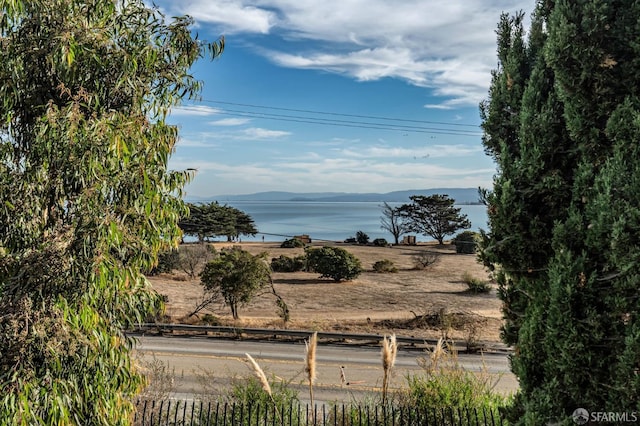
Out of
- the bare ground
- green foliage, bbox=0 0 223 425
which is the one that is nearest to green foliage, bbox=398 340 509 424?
green foliage, bbox=0 0 223 425

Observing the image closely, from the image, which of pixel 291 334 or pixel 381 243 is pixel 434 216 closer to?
pixel 381 243

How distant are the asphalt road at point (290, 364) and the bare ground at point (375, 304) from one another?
2.34 meters

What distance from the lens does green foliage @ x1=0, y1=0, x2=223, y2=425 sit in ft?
13.5

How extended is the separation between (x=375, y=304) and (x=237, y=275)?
1058 cm

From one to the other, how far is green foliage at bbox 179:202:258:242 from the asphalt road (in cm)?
3321

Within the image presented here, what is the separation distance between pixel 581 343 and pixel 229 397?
6.05 metres

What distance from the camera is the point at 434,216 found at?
206 feet

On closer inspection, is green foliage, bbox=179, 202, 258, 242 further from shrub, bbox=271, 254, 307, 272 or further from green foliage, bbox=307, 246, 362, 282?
green foliage, bbox=307, 246, 362, 282

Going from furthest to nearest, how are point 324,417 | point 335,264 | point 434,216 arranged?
1. point 434,216
2. point 335,264
3. point 324,417

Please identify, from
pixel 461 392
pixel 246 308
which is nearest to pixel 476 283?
pixel 246 308

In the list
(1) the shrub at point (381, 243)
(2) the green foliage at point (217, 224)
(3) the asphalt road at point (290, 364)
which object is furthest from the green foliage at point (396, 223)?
(3) the asphalt road at point (290, 364)

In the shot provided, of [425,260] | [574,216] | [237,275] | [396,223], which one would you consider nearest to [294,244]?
[396,223]

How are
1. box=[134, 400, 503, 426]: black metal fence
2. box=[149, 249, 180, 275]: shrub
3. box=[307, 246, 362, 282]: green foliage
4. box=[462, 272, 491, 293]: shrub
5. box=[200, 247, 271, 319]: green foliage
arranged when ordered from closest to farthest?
1. box=[134, 400, 503, 426]: black metal fence
2. box=[200, 247, 271, 319]: green foliage
3. box=[462, 272, 491, 293]: shrub
4. box=[307, 246, 362, 282]: green foliage
5. box=[149, 249, 180, 275]: shrub

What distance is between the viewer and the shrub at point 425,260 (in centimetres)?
4450
